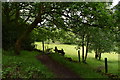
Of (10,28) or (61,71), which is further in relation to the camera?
(10,28)

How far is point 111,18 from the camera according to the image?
11.2 metres

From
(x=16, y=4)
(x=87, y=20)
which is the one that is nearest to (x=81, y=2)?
(x=87, y=20)

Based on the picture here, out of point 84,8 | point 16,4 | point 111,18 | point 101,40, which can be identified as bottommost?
point 101,40

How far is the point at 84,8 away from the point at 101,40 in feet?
26.3

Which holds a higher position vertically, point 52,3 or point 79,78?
point 52,3

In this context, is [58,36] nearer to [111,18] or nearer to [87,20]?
[87,20]

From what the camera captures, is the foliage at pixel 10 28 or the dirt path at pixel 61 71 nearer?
the dirt path at pixel 61 71

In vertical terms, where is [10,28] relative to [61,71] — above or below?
above

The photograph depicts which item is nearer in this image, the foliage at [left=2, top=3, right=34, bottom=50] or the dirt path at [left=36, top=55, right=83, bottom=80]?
the dirt path at [left=36, top=55, right=83, bottom=80]

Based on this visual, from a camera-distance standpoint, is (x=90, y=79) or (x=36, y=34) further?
(x=36, y=34)

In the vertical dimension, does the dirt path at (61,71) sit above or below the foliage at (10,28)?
below

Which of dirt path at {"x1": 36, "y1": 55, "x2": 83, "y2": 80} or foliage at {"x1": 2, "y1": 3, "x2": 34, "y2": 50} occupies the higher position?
foliage at {"x1": 2, "y1": 3, "x2": 34, "y2": 50}

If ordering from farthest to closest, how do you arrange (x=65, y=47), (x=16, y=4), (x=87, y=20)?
(x=65, y=47)
(x=16, y=4)
(x=87, y=20)

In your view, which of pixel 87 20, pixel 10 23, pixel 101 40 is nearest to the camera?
pixel 87 20
